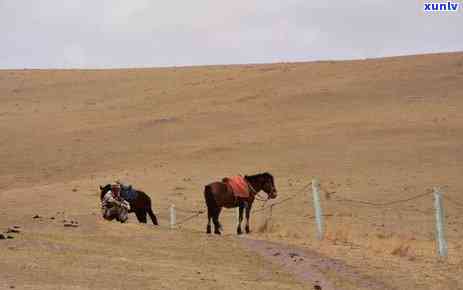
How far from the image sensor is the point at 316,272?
44.6ft

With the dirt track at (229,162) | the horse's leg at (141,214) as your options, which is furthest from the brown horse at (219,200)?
the horse's leg at (141,214)

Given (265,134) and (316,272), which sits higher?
(265,134)

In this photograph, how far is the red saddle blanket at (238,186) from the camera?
63.2ft

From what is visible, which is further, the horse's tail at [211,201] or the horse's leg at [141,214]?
the horse's leg at [141,214]

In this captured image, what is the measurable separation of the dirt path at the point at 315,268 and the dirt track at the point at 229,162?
0.38 feet

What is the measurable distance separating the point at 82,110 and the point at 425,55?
86.2 feet

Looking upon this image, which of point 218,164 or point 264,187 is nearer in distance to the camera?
point 264,187

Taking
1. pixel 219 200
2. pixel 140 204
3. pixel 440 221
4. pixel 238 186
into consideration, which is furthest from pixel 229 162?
pixel 440 221

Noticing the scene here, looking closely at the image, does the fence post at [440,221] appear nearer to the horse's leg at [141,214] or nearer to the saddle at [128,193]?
the saddle at [128,193]

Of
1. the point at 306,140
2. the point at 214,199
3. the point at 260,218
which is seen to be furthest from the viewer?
the point at 306,140

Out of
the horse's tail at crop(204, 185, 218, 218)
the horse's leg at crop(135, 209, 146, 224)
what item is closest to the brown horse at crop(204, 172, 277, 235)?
Answer: the horse's tail at crop(204, 185, 218, 218)

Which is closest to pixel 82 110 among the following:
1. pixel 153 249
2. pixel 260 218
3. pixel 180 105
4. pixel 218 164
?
pixel 180 105

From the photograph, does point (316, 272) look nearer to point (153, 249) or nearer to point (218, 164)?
point (153, 249)

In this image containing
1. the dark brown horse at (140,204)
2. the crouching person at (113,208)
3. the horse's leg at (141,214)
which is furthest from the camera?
the horse's leg at (141,214)
